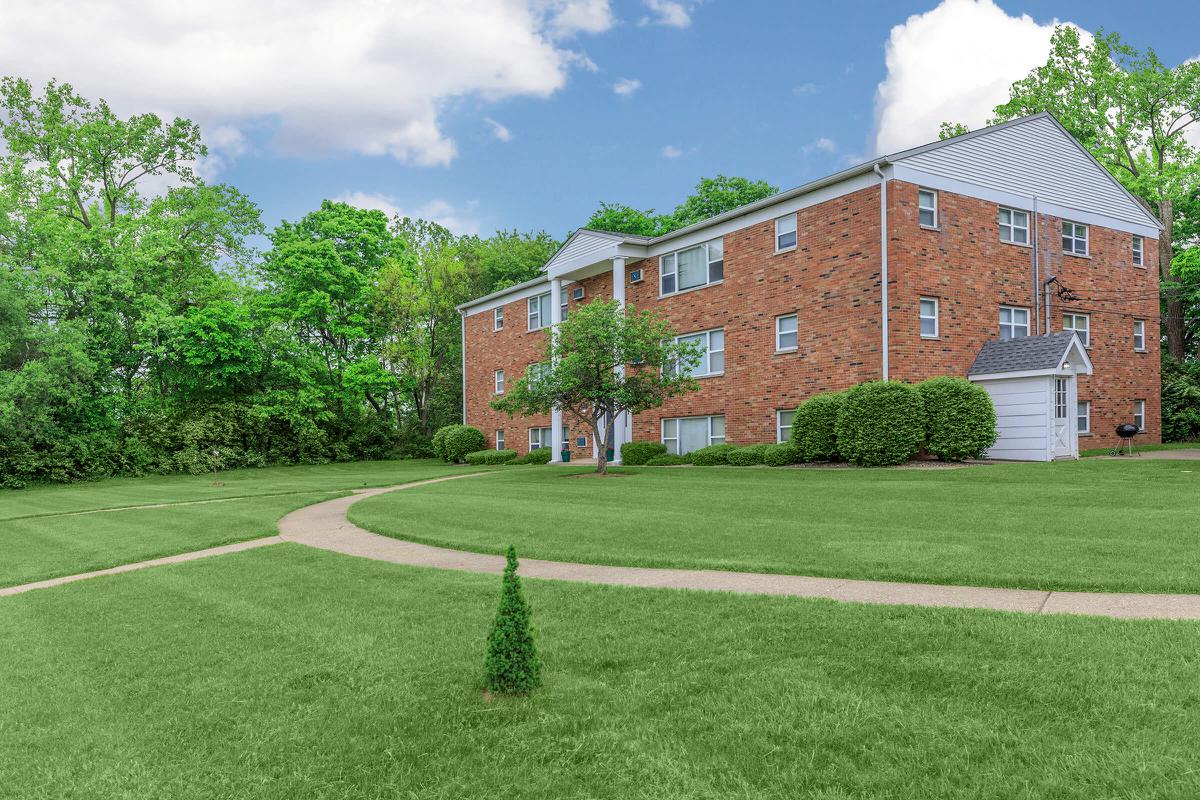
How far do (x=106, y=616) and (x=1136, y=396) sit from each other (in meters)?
29.8

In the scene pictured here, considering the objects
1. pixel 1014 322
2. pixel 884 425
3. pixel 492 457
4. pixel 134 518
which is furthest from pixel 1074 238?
pixel 134 518

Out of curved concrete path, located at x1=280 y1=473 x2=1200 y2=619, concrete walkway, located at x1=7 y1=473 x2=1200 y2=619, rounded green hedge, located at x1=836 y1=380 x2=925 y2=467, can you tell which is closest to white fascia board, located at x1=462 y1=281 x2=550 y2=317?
rounded green hedge, located at x1=836 y1=380 x2=925 y2=467

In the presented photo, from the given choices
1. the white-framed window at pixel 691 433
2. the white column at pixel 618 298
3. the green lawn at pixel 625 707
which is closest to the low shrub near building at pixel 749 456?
the white-framed window at pixel 691 433

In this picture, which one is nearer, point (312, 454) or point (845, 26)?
point (845, 26)

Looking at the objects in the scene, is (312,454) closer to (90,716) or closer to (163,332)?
(163,332)

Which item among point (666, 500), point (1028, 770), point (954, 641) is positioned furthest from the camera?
point (666, 500)

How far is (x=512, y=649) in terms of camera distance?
4.49 meters

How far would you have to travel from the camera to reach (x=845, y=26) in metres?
21.5

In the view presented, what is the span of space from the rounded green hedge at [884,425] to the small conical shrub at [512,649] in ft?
53.7

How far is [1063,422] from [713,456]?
9669mm

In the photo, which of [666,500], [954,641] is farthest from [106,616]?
[666,500]

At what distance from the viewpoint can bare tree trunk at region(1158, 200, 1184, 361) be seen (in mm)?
32969

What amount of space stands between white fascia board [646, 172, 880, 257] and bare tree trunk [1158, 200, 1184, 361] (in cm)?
1997

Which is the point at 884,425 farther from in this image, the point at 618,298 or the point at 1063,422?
the point at 618,298
